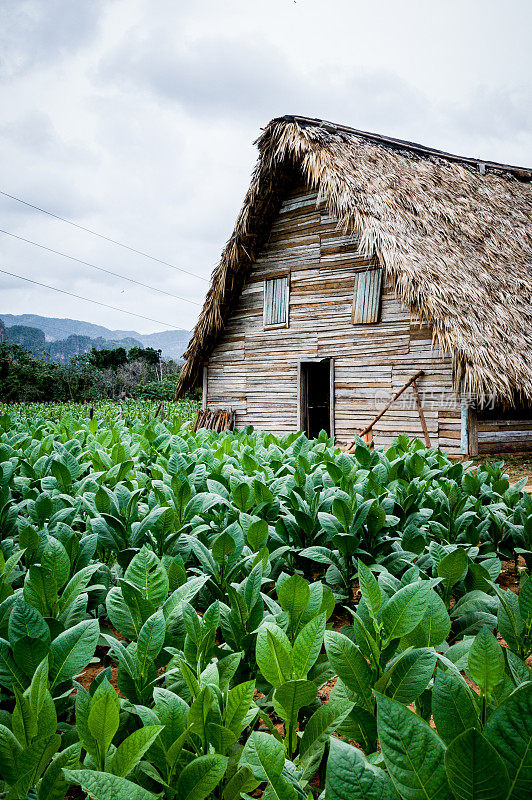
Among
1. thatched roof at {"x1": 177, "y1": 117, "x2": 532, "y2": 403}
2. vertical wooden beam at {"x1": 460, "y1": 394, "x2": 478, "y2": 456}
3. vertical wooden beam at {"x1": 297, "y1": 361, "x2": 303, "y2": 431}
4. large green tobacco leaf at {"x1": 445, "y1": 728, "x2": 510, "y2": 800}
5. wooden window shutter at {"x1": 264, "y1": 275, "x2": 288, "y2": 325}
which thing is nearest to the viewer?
large green tobacco leaf at {"x1": 445, "y1": 728, "x2": 510, "y2": 800}

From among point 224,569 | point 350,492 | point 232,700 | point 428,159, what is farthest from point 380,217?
point 232,700

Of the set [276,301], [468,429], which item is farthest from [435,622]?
[276,301]

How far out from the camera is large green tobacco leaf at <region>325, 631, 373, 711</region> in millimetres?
1097

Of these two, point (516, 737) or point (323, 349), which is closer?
point (516, 737)

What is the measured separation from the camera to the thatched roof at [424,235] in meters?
9.66

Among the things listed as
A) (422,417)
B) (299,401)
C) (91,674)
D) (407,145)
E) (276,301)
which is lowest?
(91,674)

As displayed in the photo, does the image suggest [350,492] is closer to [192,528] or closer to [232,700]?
[192,528]

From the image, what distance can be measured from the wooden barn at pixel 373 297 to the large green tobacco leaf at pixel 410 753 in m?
8.91

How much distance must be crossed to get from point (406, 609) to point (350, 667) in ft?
0.64

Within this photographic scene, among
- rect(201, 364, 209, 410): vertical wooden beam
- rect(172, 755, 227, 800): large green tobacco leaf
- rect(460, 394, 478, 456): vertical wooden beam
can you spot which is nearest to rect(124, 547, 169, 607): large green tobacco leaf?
rect(172, 755, 227, 800): large green tobacco leaf

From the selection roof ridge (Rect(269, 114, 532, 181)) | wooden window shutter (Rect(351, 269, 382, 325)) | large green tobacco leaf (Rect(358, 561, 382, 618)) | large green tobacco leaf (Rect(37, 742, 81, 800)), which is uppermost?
roof ridge (Rect(269, 114, 532, 181))

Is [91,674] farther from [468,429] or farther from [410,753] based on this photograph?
[468,429]

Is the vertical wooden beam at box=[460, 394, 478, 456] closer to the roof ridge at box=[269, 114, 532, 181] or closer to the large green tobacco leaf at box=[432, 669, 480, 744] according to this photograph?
the roof ridge at box=[269, 114, 532, 181]

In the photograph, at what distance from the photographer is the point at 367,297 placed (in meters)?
11.4
